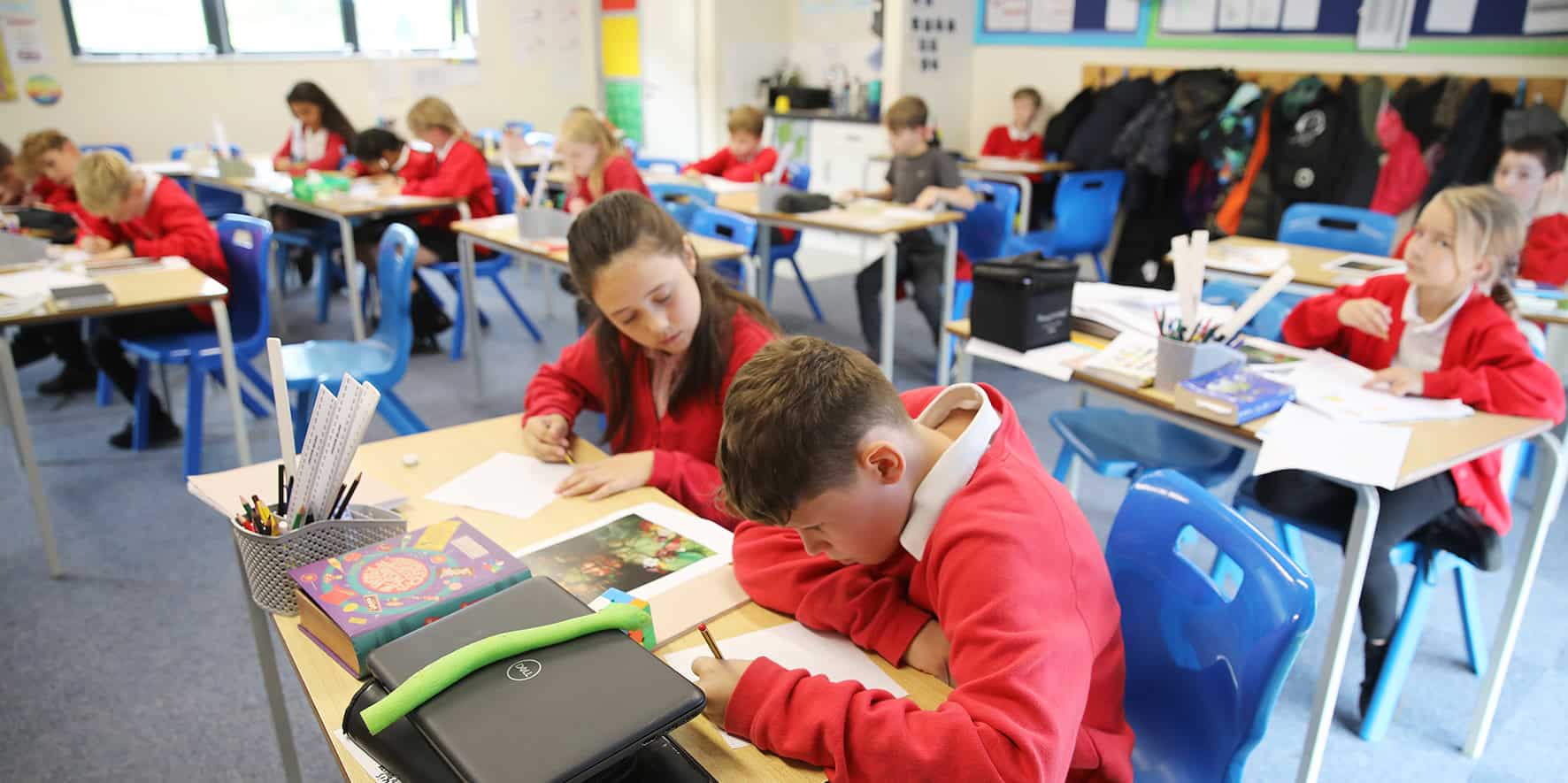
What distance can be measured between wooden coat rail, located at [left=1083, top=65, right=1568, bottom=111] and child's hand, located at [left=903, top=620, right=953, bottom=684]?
4.50 meters

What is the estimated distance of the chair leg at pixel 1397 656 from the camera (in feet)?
6.10

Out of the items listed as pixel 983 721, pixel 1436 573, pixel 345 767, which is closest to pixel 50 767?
pixel 345 767

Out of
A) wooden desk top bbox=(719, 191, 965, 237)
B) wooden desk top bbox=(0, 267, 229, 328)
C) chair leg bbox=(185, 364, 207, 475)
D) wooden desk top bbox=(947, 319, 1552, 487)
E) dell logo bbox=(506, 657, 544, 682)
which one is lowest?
chair leg bbox=(185, 364, 207, 475)

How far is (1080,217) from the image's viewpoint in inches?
192

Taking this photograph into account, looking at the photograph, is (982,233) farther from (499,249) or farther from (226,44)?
(226,44)

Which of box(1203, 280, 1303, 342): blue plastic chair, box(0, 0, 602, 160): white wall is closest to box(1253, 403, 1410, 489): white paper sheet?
box(1203, 280, 1303, 342): blue plastic chair

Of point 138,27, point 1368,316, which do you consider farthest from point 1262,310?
point 138,27

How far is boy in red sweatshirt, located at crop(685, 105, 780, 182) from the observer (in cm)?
496

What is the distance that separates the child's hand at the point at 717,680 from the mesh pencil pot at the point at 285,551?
0.48m

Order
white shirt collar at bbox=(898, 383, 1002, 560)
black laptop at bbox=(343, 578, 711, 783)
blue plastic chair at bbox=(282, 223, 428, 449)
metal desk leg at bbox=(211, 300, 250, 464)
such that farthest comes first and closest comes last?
1. blue plastic chair at bbox=(282, 223, 428, 449)
2. metal desk leg at bbox=(211, 300, 250, 464)
3. white shirt collar at bbox=(898, 383, 1002, 560)
4. black laptop at bbox=(343, 578, 711, 783)

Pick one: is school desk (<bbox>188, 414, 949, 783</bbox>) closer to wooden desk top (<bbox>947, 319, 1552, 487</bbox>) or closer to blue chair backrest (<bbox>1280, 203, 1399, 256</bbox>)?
wooden desk top (<bbox>947, 319, 1552, 487</bbox>)

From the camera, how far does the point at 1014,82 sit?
5879 millimetres

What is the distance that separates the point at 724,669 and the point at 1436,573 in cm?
166

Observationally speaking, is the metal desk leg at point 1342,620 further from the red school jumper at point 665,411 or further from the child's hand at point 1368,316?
the red school jumper at point 665,411
